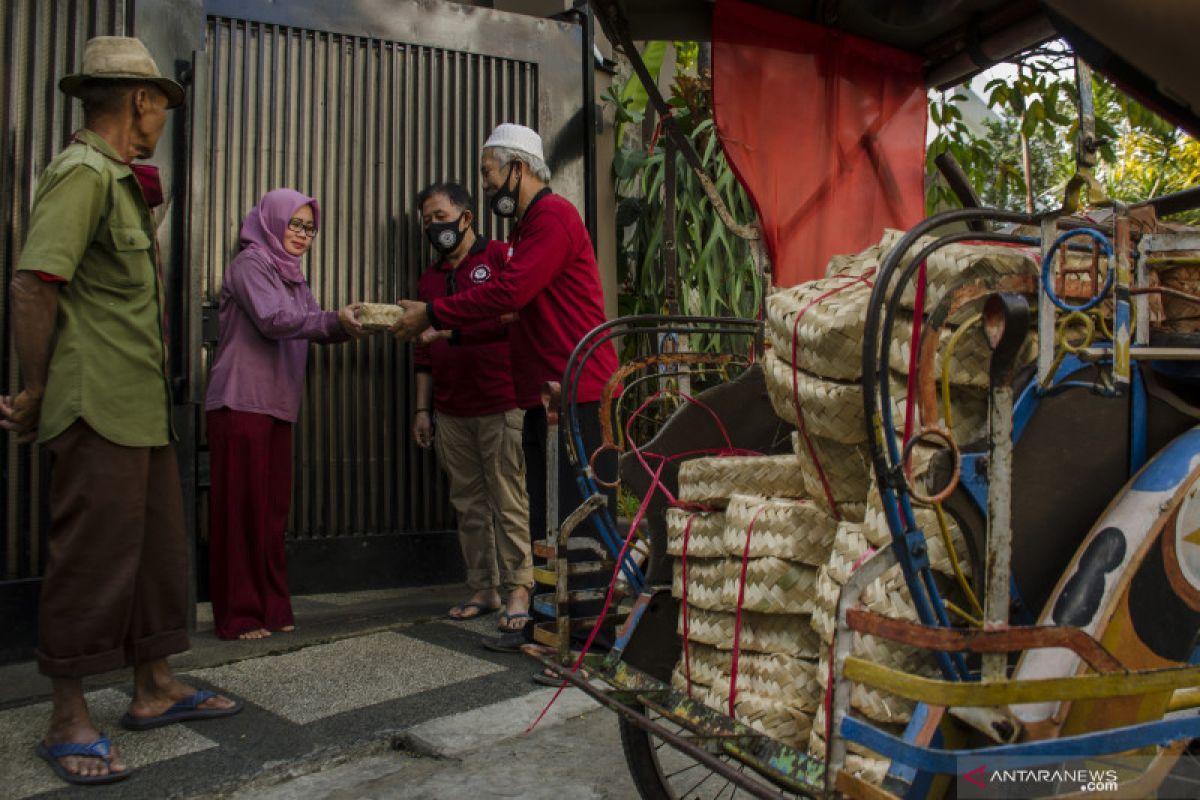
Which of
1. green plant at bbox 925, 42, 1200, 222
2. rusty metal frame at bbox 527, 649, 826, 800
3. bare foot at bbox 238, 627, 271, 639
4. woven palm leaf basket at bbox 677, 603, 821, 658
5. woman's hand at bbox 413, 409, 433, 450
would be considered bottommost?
bare foot at bbox 238, 627, 271, 639

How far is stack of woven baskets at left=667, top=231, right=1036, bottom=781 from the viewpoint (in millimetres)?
1910

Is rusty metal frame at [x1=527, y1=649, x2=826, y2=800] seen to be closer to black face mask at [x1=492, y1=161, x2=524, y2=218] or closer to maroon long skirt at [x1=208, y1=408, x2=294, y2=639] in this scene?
black face mask at [x1=492, y1=161, x2=524, y2=218]

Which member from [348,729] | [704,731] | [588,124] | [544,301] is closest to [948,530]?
[704,731]

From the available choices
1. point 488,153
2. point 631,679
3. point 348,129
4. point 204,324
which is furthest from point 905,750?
point 348,129

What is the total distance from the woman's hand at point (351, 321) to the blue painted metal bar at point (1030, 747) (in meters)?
3.47

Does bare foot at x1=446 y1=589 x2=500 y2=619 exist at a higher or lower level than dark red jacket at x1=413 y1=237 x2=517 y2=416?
lower

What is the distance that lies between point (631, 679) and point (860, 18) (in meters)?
2.27

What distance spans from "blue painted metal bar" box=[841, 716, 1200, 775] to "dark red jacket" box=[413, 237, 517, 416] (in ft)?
10.6

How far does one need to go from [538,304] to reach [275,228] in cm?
142

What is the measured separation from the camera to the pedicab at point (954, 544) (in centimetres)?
153

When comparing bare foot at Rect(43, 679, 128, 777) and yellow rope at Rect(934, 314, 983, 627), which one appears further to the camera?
bare foot at Rect(43, 679, 128, 777)

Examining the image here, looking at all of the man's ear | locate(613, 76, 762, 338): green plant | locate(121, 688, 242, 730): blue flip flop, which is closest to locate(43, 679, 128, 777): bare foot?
locate(121, 688, 242, 730): blue flip flop

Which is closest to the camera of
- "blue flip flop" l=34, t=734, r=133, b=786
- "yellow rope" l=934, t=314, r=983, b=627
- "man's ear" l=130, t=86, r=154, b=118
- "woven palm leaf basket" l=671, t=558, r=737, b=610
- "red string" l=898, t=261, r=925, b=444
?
"yellow rope" l=934, t=314, r=983, b=627

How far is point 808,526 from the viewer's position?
89.9 inches
